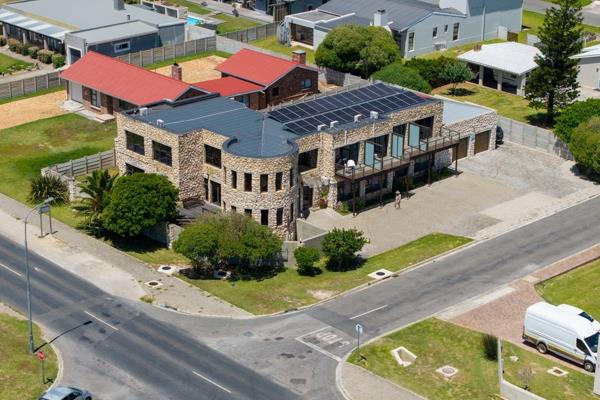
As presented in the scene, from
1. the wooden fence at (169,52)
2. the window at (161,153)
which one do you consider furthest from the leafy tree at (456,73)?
the window at (161,153)

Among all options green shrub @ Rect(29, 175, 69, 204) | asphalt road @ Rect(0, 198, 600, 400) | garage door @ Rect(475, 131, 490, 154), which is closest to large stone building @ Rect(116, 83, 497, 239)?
garage door @ Rect(475, 131, 490, 154)

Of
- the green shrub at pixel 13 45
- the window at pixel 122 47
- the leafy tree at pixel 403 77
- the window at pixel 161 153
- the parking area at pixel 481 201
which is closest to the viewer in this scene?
the parking area at pixel 481 201

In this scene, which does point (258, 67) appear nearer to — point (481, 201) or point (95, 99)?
point (95, 99)

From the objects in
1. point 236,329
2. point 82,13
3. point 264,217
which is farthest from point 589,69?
point 236,329

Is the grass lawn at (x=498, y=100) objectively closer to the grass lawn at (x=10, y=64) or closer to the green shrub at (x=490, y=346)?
the green shrub at (x=490, y=346)

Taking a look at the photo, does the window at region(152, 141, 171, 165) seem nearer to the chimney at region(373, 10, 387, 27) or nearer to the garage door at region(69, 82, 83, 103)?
the garage door at region(69, 82, 83, 103)

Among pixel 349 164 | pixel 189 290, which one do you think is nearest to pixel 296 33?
pixel 349 164

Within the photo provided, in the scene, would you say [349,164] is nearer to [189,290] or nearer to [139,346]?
[189,290]
